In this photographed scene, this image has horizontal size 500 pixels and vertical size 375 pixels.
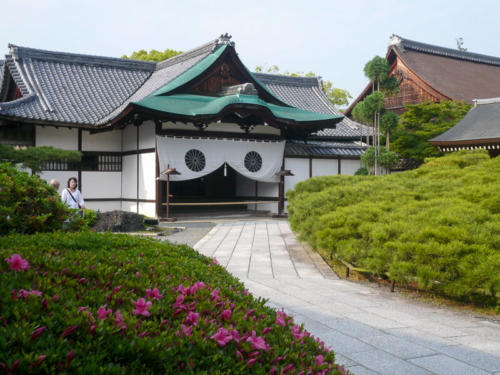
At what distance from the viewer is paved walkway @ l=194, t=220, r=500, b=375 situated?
138 inches

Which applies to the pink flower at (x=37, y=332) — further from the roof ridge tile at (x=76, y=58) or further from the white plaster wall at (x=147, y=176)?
the roof ridge tile at (x=76, y=58)

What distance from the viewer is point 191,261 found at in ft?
10.8

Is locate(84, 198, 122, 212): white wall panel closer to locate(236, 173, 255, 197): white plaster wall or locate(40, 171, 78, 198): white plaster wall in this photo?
locate(40, 171, 78, 198): white plaster wall

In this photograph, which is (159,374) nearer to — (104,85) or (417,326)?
(417,326)

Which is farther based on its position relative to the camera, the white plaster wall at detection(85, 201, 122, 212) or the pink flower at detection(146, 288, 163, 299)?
the white plaster wall at detection(85, 201, 122, 212)

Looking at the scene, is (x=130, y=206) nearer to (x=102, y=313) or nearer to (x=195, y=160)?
(x=195, y=160)

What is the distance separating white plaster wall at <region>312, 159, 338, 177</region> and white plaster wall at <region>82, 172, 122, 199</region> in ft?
26.5

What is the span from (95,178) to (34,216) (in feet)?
45.4

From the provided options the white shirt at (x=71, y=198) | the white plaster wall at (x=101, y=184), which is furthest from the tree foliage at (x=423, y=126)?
the white shirt at (x=71, y=198)

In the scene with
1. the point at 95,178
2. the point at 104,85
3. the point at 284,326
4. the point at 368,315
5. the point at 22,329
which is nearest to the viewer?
the point at 22,329

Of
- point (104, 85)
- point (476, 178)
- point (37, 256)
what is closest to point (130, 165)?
point (104, 85)

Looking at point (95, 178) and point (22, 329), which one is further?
point (95, 178)

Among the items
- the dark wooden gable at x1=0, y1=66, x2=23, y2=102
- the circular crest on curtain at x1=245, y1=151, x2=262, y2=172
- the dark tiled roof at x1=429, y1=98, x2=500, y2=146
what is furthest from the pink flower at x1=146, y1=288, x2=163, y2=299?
the dark wooden gable at x1=0, y1=66, x2=23, y2=102

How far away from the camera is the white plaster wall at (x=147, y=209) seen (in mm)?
16547
